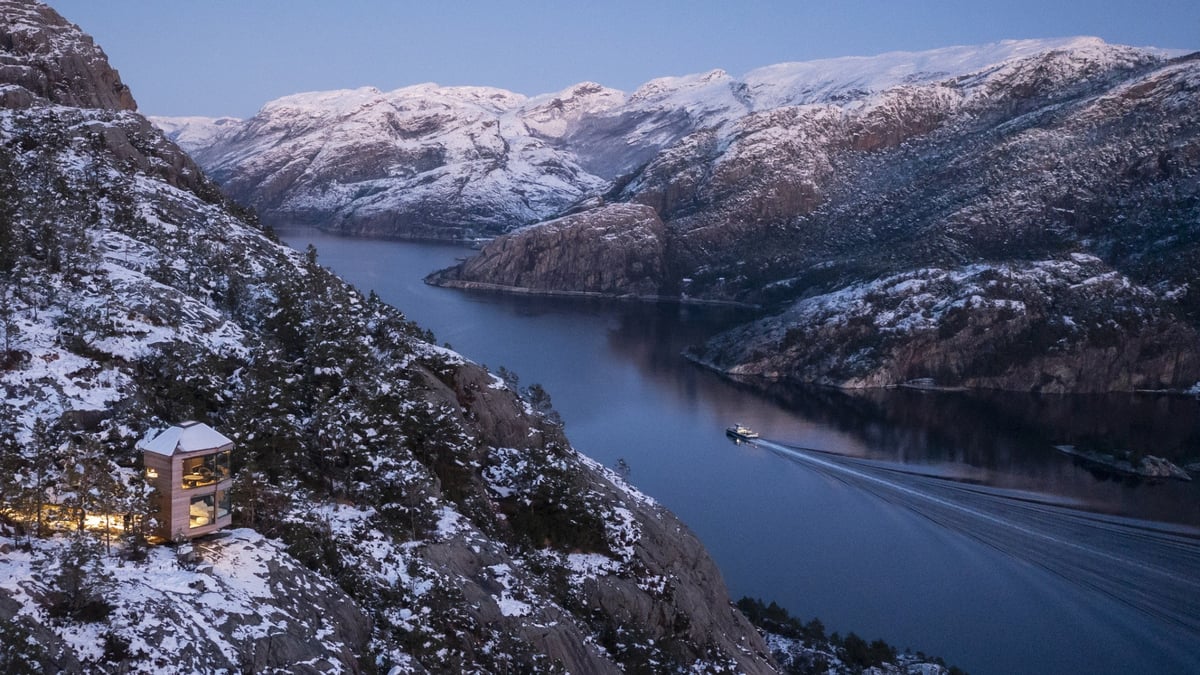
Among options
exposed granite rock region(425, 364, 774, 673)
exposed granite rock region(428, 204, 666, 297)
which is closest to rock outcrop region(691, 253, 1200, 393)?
exposed granite rock region(428, 204, 666, 297)

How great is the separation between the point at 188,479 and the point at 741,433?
199 ft

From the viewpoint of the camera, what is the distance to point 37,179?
126 ft

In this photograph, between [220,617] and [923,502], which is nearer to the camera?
[220,617]

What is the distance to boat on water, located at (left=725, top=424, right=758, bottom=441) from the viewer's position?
7519cm

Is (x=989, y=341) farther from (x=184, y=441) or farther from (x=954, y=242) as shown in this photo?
(x=184, y=441)

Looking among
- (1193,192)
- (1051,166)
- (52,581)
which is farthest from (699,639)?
(1051,166)

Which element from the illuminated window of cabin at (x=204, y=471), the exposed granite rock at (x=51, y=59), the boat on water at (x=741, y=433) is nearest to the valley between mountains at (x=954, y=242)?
the boat on water at (x=741, y=433)

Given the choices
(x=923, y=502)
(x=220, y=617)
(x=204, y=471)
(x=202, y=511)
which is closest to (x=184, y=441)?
(x=204, y=471)

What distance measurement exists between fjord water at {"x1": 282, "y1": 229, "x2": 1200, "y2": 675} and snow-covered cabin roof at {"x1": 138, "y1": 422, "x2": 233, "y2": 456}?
31.2m

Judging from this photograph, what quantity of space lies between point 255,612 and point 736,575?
3422 centimetres

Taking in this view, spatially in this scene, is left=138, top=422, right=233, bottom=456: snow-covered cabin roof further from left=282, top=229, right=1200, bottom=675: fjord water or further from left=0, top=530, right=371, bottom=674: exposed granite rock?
left=282, top=229, right=1200, bottom=675: fjord water

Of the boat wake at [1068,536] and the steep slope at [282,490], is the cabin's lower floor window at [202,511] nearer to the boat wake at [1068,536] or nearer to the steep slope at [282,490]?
the steep slope at [282,490]

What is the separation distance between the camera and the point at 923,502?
61.5 meters

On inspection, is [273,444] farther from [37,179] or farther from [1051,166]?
[1051,166]
